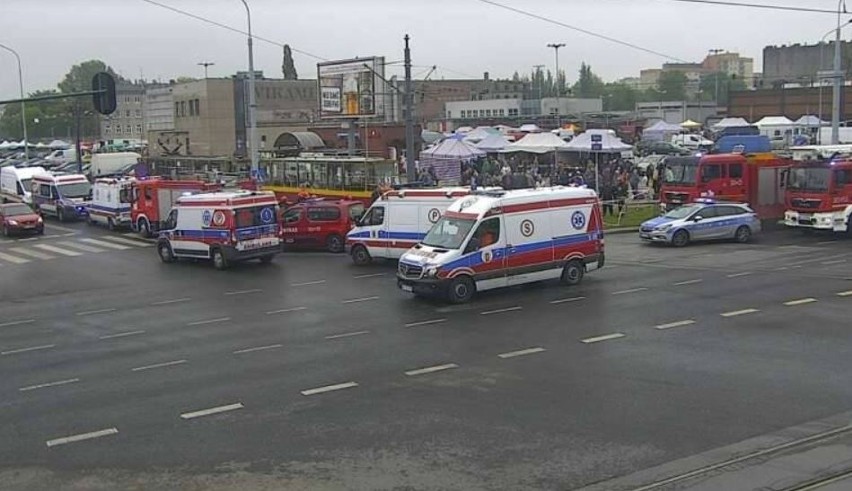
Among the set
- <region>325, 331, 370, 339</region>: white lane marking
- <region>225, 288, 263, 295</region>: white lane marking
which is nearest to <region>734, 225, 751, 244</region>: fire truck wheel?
<region>225, 288, 263, 295</region>: white lane marking

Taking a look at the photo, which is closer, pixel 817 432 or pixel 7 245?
pixel 817 432

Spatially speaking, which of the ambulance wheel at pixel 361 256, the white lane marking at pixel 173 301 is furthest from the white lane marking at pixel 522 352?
the ambulance wheel at pixel 361 256

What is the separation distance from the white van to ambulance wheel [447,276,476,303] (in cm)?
3487

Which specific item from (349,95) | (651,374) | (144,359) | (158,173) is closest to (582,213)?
(651,374)

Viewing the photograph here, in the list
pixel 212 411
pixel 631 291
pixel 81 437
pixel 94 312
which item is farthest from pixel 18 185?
pixel 81 437

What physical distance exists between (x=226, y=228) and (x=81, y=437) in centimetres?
1645

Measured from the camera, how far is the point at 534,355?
50.4 ft

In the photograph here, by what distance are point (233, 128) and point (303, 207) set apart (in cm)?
4657

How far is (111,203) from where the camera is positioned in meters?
39.8

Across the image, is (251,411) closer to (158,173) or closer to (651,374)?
(651,374)

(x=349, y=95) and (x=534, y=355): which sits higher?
(x=349, y=95)

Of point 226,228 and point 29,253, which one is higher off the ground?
point 226,228

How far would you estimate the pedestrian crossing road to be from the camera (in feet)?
105

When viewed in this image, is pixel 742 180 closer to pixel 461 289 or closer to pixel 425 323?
pixel 461 289
